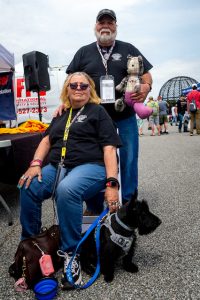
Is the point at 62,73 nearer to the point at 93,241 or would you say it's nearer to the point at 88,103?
the point at 88,103

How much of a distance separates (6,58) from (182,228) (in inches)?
203

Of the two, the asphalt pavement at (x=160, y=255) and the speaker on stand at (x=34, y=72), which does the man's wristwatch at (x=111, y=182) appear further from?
the speaker on stand at (x=34, y=72)

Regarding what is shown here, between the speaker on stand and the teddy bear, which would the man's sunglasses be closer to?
the teddy bear

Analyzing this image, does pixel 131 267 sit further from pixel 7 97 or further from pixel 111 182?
pixel 7 97

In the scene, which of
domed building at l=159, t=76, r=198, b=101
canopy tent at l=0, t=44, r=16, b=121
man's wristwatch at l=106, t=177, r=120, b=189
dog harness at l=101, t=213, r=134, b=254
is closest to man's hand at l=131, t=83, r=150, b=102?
man's wristwatch at l=106, t=177, r=120, b=189

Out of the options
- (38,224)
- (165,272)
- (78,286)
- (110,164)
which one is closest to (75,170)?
(110,164)

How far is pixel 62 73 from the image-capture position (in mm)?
10664

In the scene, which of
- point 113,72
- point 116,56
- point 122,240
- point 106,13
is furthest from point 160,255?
point 106,13

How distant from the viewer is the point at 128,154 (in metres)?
3.18

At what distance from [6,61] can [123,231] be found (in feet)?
18.2

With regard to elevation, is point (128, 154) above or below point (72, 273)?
above

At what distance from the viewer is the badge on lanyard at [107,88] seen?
298 cm

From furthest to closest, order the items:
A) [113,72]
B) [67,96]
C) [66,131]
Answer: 1. [113,72]
2. [67,96]
3. [66,131]

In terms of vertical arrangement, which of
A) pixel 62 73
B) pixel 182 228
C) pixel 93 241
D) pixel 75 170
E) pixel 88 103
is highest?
pixel 62 73
